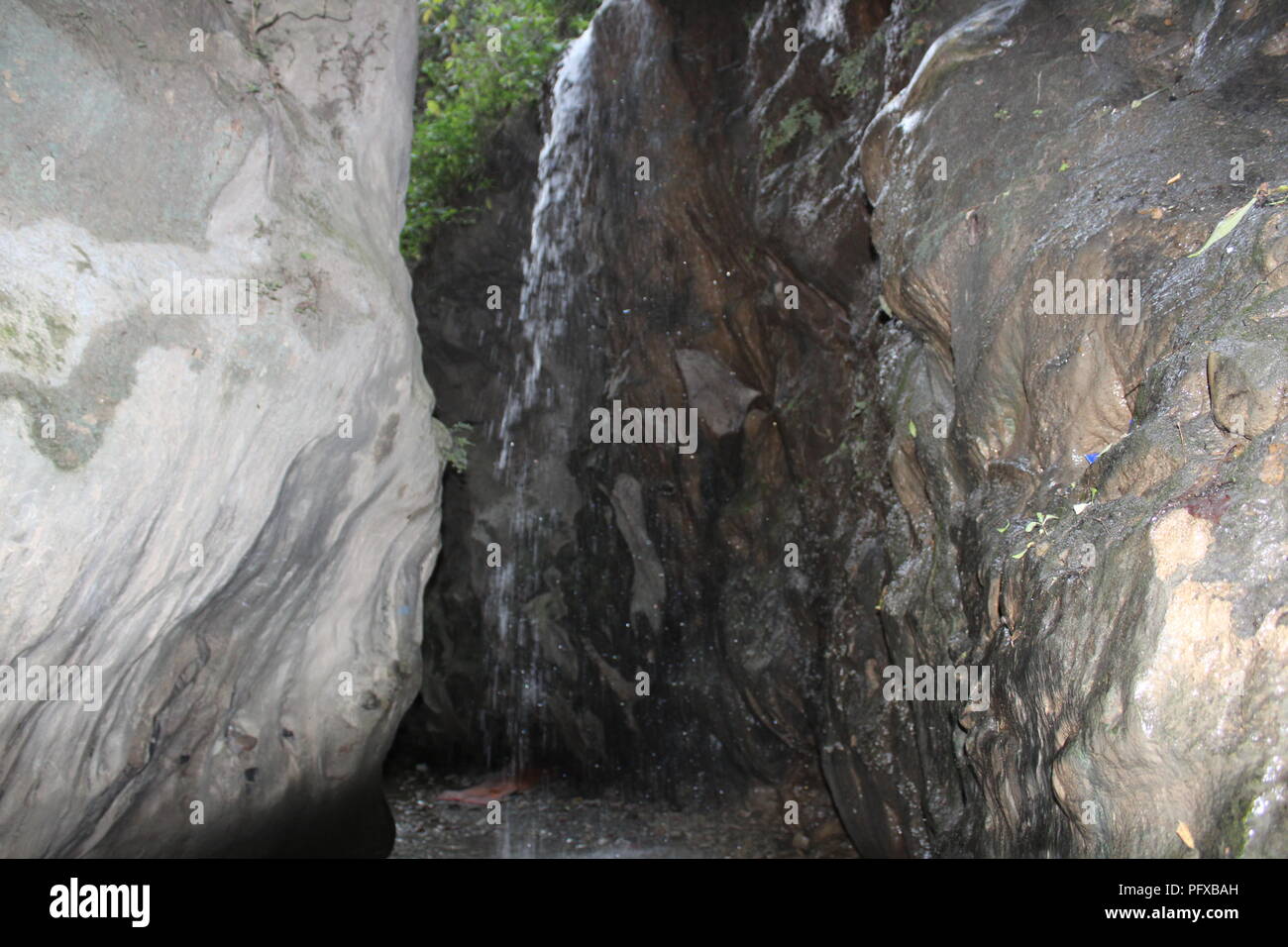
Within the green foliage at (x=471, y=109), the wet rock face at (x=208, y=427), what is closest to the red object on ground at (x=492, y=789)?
the wet rock face at (x=208, y=427)

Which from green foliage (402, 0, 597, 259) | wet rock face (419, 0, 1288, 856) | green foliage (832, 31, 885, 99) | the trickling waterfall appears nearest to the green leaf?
wet rock face (419, 0, 1288, 856)

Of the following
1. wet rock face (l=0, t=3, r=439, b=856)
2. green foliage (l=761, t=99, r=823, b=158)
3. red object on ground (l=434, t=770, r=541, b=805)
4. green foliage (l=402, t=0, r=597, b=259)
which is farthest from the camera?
green foliage (l=402, t=0, r=597, b=259)

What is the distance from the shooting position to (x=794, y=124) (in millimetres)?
8312

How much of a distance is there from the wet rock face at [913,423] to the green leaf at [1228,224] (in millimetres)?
59

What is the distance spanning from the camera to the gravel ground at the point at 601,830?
762cm

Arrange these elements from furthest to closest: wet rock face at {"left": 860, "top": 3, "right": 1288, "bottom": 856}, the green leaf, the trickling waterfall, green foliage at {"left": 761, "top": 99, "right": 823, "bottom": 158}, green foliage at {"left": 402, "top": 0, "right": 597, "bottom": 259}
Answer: green foliage at {"left": 402, "top": 0, "right": 597, "bottom": 259}, the trickling waterfall, green foliage at {"left": 761, "top": 99, "right": 823, "bottom": 158}, the green leaf, wet rock face at {"left": 860, "top": 3, "right": 1288, "bottom": 856}

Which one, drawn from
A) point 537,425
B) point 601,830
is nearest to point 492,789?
point 601,830

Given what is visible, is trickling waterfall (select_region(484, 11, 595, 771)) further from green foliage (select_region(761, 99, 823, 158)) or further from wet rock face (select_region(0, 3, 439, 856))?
wet rock face (select_region(0, 3, 439, 856))

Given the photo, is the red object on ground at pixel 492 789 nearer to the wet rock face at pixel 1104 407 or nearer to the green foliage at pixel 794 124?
the wet rock face at pixel 1104 407

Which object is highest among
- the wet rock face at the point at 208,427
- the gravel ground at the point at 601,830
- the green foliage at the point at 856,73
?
the green foliage at the point at 856,73

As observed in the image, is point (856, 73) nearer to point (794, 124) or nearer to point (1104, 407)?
point (794, 124)

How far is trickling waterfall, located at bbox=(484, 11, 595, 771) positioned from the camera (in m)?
9.97

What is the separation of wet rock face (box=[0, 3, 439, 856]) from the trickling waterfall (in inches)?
130

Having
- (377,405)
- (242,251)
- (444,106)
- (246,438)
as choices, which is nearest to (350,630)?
(377,405)
